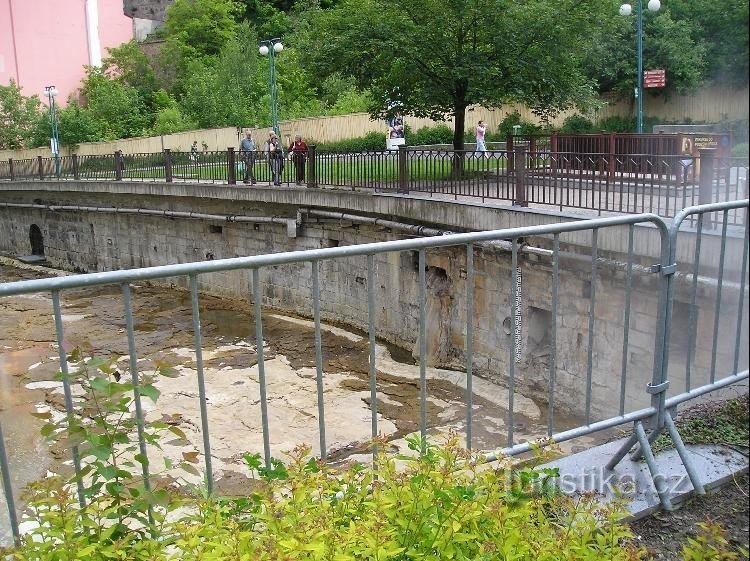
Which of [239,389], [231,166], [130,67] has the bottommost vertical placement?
[239,389]

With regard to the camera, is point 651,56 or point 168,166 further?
point 651,56

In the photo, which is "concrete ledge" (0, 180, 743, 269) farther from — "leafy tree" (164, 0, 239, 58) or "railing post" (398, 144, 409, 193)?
"leafy tree" (164, 0, 239, 58)

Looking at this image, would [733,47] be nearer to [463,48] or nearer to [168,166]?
[463,48]

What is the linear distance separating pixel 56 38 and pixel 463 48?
94.1ft

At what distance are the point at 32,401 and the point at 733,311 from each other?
36.4 feet

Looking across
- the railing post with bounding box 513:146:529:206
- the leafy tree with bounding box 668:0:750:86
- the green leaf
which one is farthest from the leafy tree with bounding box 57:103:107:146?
the leafy tree with bounding box 668:0:750:86

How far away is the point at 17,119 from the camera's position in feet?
133

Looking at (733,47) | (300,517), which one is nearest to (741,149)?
(733,47)

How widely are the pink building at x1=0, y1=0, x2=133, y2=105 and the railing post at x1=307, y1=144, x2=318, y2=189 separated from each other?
2076 cm

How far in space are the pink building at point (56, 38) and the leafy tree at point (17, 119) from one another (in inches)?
26.5

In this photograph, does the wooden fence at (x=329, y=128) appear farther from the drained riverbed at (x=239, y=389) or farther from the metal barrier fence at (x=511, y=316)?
the metal barrier fence at (x=511, y=316)

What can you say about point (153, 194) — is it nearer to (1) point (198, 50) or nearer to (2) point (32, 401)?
(2) point (32, 401)

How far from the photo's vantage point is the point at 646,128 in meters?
30.9

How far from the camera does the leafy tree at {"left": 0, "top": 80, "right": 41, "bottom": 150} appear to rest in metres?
40.0
